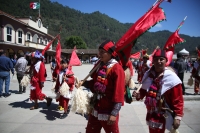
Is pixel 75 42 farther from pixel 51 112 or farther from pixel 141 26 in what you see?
pixel 141 26

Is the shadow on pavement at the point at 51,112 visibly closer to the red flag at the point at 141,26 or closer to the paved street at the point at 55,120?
the paved street at the point at 55,120

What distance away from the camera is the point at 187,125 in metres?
4.58

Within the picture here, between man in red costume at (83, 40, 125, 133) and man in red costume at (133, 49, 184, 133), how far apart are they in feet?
1.75

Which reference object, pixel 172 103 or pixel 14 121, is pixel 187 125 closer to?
pixel 172 103

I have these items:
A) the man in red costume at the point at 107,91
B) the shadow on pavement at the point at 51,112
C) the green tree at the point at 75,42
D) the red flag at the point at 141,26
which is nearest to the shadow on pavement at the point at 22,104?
the shadow on pavement at the point at 51,112

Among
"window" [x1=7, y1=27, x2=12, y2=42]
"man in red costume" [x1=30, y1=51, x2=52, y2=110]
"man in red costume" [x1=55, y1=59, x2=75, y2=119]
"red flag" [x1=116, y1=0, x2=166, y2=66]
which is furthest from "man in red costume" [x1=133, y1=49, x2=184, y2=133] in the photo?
"window" [x1=7, y1=27, x2=12, y2=42]

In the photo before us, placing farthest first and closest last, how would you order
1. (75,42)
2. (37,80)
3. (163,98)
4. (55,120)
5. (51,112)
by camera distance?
1. (75,42)
2. (37,80)
3. (51,112)
4. (55,120)
5. (163,98)

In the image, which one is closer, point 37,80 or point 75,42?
point 37,80

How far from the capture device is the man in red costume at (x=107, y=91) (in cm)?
254

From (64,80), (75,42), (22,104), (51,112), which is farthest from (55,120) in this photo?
(75,42)

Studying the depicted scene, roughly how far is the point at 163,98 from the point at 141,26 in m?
1.22

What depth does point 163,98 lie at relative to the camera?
2598 mm

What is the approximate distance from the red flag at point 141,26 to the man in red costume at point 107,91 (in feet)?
0.63

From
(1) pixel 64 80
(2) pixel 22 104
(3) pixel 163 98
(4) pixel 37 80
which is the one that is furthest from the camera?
(2) pixel 22 104
